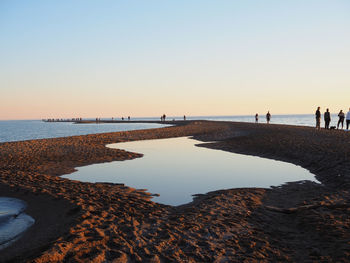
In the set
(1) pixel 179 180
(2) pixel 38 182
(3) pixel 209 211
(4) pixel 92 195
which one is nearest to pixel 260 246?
(3) pixel 209 211

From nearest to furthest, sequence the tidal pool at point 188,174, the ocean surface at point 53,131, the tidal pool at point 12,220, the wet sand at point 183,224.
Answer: the wet sand at point 183,224, the tidal pool at point 12,220, the tidal pool at point 188,174, the ocean surface at point 53,131

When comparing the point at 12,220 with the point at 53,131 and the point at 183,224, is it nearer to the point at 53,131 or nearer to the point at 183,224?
the point at 183,224

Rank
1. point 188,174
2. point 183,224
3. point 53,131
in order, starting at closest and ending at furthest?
point 183,224 < point 188,174 < point 53,131

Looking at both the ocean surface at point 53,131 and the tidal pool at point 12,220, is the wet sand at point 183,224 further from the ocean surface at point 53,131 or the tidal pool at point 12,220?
the ocean surface at point 53,131

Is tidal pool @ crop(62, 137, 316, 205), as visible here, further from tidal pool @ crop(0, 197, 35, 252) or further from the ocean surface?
the ocean surface

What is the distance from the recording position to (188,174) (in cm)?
1275

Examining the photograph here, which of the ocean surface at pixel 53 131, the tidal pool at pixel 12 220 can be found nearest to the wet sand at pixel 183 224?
the tidal pool at pixel 12 220

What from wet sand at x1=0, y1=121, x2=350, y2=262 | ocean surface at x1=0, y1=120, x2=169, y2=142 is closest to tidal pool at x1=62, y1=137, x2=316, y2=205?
wet sand at x1=0, y1=121, x2=350, y2=262

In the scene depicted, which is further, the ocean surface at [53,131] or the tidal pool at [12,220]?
the ocean surface at [53,131]

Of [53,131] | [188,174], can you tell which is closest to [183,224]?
[188,174]

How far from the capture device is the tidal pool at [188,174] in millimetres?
10242

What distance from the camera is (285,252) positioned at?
16.5 feet

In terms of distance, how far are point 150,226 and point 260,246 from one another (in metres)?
2.57

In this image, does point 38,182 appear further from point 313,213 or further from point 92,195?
point 313,213
